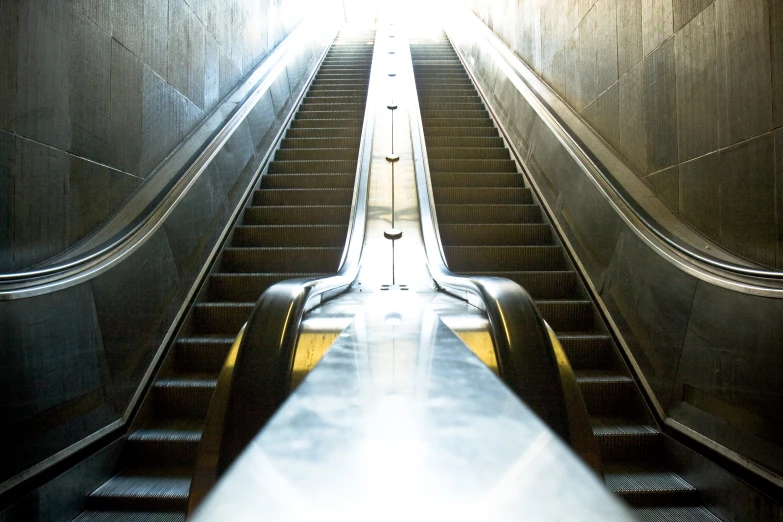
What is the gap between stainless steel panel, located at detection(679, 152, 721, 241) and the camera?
2.72m

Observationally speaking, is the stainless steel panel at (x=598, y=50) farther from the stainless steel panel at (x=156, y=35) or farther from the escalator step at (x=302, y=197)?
the stainless steel panel at (x=156, y=35)

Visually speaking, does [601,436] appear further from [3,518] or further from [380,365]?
[3,518]

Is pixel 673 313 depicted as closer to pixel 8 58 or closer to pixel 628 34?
pixel 628 34

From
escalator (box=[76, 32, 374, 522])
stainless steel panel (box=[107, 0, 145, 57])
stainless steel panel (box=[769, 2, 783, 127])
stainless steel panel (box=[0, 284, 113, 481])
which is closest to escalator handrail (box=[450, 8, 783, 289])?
stainless steel panel (box=[769, 2, 783, 127])

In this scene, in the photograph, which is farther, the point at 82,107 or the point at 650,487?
the point at 82,107

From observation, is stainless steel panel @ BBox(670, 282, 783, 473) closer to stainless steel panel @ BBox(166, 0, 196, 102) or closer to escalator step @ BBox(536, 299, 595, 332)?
escalator step @ BBox(536, 299, 595, 332)

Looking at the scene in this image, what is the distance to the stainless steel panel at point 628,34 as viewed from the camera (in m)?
3.60

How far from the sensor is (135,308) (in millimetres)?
2717

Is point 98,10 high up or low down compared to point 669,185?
up

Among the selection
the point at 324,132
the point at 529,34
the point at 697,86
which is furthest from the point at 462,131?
the point at 697,86

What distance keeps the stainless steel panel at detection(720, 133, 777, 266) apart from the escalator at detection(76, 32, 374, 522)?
2.27 m

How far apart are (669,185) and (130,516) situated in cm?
346

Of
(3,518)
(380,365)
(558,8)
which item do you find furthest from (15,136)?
(558,8)

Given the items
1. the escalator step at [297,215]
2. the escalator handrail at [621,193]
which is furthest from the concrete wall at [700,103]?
the escalator step at [297,215]
